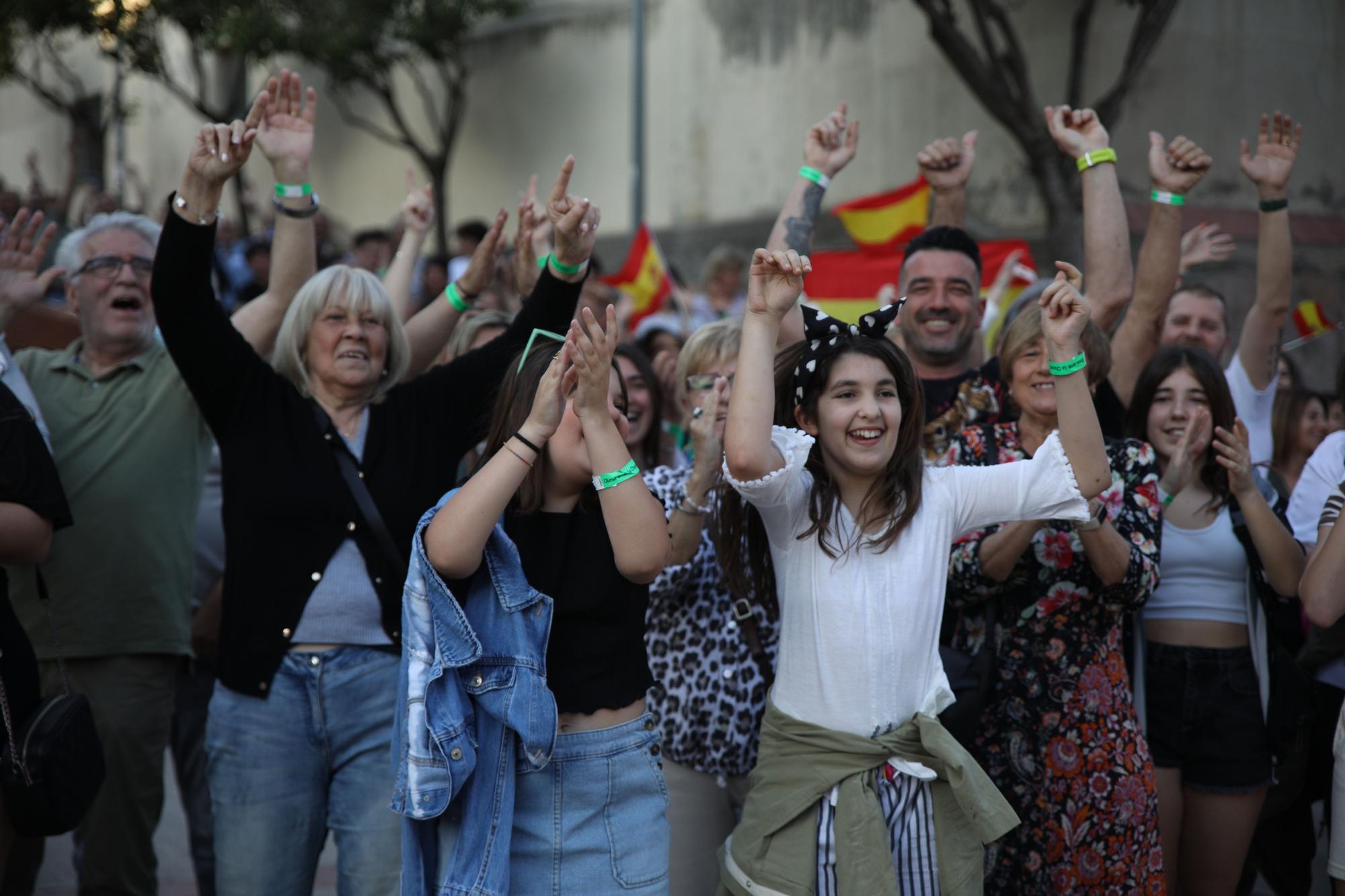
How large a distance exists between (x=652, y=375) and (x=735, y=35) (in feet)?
36.6

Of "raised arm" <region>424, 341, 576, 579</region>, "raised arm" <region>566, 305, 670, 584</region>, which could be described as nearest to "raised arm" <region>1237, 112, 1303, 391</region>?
"raised arm" <region>566, 305, 670, 584</region>

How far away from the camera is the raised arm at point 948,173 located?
493cm

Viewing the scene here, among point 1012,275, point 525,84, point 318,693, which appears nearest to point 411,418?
point 318,693

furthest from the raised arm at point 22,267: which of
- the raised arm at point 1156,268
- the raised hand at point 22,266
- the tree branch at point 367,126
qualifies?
the tree branch at point 367,126

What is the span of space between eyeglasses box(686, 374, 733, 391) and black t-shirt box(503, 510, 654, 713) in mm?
1139

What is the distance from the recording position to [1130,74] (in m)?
10.5

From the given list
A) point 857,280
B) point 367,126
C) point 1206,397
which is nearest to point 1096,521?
point 1206,397

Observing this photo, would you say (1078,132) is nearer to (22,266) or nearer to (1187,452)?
(1187,452)

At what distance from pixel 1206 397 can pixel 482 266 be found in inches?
89.0

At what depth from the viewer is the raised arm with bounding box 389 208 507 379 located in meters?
4.47

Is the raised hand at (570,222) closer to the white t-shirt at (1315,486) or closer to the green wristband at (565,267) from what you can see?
the green wristband at (565,267)

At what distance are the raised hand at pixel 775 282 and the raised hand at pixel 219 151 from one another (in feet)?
4.46

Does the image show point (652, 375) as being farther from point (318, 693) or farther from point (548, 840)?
point (548, 840)

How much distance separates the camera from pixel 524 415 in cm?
316
